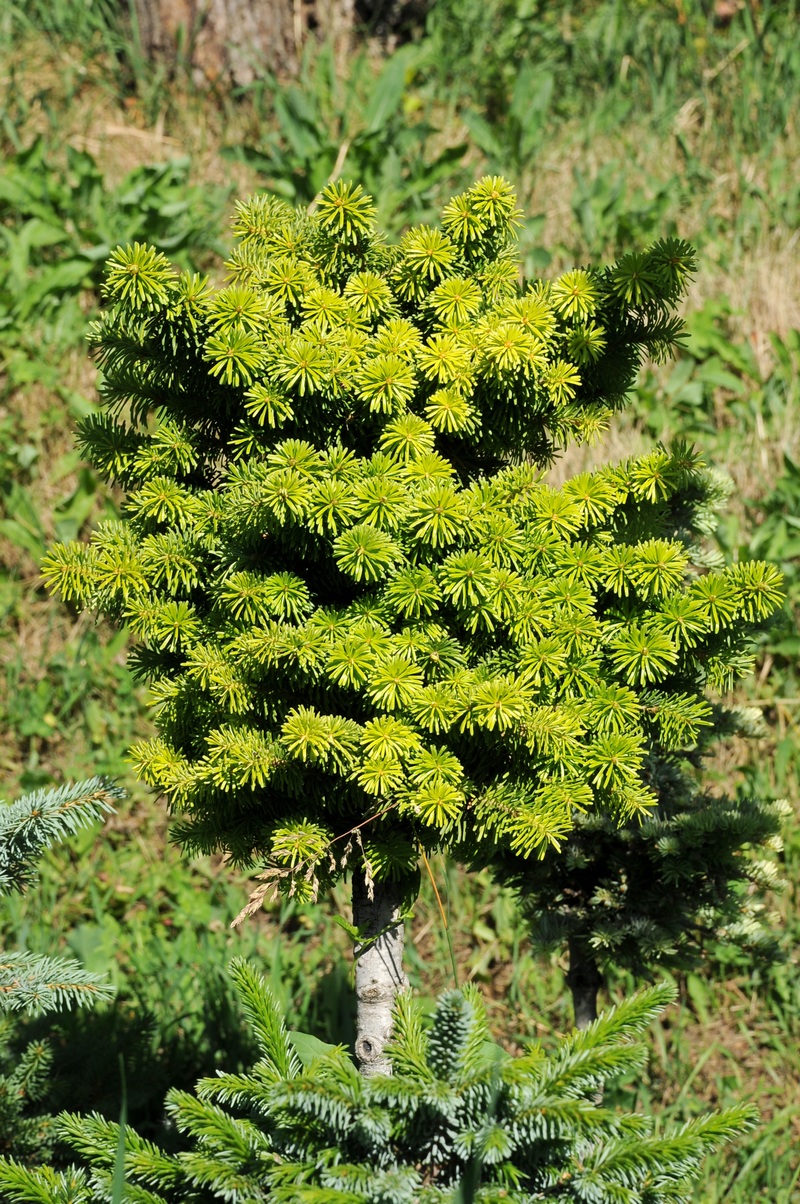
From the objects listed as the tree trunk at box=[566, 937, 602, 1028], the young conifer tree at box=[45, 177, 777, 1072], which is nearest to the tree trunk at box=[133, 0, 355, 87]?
the young conifer tree at box=[45, 177, 777, 1072]

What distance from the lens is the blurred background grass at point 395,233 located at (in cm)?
354

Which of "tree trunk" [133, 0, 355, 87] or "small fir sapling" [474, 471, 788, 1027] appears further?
"tree trunk" [133, 0, 355, 87]

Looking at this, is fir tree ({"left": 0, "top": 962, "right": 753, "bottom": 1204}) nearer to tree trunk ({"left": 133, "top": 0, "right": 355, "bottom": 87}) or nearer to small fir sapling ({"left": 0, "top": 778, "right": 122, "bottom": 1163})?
small fir sapling ({"left": 0, "top": 778, "right": 122, "bottom": 1163})

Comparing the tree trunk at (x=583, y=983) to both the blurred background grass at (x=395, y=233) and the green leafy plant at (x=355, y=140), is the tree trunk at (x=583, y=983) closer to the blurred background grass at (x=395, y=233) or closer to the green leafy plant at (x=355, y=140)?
the blurred background grass at (x=395, y=233)

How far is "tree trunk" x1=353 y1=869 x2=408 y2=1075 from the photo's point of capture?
82.4 inches

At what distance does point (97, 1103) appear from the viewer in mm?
2746

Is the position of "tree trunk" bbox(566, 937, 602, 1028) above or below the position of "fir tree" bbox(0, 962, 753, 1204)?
above

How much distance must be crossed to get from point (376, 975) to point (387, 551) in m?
0.87

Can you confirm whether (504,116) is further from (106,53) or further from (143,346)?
(143,346)

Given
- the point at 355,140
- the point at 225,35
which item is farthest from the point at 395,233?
the point at 225,35

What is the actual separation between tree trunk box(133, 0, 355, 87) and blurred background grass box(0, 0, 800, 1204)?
0.09 m

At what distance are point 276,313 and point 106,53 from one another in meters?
4.55

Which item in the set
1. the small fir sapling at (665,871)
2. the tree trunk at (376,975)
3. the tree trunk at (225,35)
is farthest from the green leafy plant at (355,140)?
the tree trunk at (376,975)

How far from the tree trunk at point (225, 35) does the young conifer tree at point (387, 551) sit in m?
3.86
